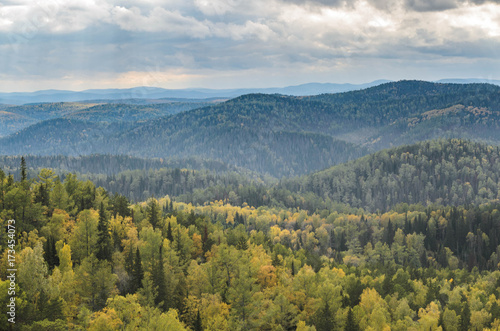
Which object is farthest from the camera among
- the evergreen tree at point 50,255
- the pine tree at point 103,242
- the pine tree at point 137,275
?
the pine tree at point 103,242

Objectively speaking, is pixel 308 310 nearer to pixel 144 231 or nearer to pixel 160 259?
pixel 160 259

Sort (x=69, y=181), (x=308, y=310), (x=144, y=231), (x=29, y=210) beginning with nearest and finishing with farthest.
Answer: (x=308, y=310)
(x=29, y=210)
(x=144, y=231)
(x=69, y=181)

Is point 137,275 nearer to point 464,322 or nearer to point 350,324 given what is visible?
point 350,324

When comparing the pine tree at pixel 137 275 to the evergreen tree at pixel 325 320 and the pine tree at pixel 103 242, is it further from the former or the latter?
the evergreen tree at pixel 325 320

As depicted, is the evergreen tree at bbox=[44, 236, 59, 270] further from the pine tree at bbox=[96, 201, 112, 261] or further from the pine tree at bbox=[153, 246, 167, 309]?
the pine tree at bbox=[153, 246, 167, 309]

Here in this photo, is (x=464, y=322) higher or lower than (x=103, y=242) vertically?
lower

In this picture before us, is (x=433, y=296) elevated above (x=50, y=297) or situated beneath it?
situated beneath

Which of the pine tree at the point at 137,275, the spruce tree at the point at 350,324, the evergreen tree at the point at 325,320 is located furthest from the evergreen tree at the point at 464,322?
the pine tree at the point at 137,275

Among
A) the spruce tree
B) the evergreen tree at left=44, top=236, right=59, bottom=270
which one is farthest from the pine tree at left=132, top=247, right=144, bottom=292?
the spruce tree

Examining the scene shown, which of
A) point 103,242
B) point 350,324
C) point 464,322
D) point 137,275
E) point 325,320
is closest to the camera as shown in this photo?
point 350,324

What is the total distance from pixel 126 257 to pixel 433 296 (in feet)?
277

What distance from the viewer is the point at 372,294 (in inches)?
4168

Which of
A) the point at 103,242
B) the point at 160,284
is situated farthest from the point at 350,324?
the point at 103,242

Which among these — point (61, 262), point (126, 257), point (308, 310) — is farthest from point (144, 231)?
point (308, 310)
